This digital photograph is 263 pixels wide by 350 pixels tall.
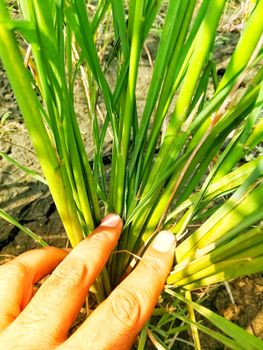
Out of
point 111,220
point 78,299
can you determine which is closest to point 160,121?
point 111,220

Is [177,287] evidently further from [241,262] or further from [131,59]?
[131,59]

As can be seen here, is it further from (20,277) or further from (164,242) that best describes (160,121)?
(20,277)

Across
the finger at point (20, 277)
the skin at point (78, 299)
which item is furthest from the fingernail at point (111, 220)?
the finger at point (20, 277)

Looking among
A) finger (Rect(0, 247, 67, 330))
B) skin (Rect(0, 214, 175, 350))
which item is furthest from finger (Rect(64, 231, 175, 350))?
finger (Rect(0, 247, 67, 330))

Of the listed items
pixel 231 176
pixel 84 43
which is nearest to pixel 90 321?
pixel 231 176

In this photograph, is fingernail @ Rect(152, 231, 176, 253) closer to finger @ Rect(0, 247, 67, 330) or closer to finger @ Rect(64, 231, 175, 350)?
finger @ Rect(64, 231, 175, 350)

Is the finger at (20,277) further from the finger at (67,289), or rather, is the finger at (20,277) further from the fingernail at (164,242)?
the fingernail at (164,242)
